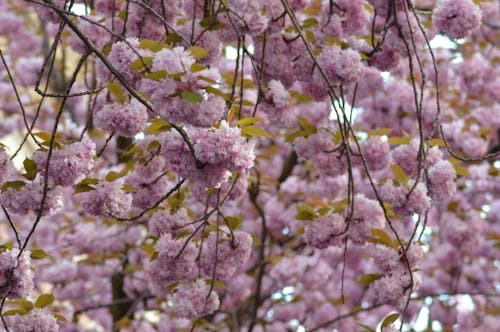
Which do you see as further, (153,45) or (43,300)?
(43,300)

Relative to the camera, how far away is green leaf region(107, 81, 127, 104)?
7.27 ft

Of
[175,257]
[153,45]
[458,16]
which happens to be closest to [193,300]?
[175,257]

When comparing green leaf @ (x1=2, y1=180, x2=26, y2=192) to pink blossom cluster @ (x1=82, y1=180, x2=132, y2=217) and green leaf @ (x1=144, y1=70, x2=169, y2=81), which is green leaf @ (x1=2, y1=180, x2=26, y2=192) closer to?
pink blossom cluster @ (x1=82, y1=180, x2=132, y2=217)

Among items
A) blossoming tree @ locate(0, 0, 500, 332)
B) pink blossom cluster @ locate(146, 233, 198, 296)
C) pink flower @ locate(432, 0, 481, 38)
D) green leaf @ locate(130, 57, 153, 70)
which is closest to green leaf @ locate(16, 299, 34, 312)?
blossoming tree @ locate(0, 0, 500, 332)

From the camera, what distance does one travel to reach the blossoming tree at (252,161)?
7.18ft

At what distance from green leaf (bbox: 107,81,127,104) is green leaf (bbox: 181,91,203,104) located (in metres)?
0.47

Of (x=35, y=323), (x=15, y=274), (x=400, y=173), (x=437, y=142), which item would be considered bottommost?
(x=35, y=323)

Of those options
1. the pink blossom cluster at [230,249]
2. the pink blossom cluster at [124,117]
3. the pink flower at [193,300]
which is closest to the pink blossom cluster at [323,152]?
the pink blossom cluster at [230,249]

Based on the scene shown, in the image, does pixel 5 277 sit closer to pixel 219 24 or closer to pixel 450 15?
pixel 219 24

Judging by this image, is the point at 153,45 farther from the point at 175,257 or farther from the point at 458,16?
the point at 458,16

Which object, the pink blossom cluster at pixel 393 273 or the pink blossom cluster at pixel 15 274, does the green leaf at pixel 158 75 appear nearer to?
the pink blossom cluster at pixel 15 274

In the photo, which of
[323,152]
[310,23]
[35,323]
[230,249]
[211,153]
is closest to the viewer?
[211,153]

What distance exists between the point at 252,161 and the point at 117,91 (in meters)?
0.47

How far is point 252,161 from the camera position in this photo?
2115 mm
